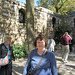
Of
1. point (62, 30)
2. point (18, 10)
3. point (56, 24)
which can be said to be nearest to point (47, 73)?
point (18, 10)

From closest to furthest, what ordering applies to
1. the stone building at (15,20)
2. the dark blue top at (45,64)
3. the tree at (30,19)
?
the dark blue top at (45,64), the tree at (30,19), the stone building at (15,20)

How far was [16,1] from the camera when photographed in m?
7.13

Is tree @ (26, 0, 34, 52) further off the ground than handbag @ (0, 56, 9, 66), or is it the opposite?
tree @ (26, 0, 34, 52)

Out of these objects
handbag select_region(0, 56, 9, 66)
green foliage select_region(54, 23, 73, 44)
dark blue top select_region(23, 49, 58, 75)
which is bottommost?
handbag select_region(0, 56, 9, 66)

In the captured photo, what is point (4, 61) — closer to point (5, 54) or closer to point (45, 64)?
point (5, 54)

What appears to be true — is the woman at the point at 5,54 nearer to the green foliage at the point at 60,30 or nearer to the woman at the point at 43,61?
the woman at the point at 43,61

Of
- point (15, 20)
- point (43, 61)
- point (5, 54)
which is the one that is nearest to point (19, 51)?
point (15, 20)

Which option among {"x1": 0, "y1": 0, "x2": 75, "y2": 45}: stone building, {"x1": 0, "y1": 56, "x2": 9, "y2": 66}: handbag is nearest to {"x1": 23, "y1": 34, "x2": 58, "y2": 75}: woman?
{"x1": 0, "y1": 56, "x2": 9, "y2": 66}: handbag

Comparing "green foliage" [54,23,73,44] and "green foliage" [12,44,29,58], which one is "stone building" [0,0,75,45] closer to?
"green foliage" [12,44,29,58]

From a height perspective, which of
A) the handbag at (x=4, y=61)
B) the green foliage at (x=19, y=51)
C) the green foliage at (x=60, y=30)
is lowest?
the green foliage at (x=19, y=51)

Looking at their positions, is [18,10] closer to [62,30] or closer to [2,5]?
[2,5]

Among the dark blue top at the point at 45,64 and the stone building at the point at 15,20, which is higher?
the stone building at the point at 15,20

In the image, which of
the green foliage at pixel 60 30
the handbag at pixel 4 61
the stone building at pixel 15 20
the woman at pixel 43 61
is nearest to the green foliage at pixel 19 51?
the stone building at pixel 15 20

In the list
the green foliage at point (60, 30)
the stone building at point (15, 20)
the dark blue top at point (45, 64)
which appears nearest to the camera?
the dark blue top at point (45, 64)
